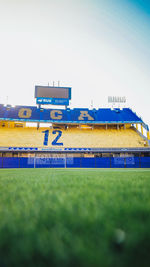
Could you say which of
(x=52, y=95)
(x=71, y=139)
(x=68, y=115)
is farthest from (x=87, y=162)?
(x=52, y=95)

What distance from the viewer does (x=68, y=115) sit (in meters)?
31.1

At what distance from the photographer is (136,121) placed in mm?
29719

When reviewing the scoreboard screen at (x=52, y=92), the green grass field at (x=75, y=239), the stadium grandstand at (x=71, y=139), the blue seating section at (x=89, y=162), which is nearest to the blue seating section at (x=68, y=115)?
the stadium grandstand at (x=71, y=139)

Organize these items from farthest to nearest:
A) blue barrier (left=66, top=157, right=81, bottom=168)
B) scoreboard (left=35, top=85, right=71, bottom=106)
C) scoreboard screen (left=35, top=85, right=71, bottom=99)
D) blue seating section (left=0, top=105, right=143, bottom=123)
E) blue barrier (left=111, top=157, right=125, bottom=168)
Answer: scoreboard screen (left=35, top=85, right=71, bottom=99), scoreboard (left=35, top=85, right=71, bottom=106), blue seating section (left=0, top=105, right=143, bottom=123), blue barrier (left=111, top=157, right=125, bottom=168), blue barrier (left=66, top=157, right=81, bottom=168)

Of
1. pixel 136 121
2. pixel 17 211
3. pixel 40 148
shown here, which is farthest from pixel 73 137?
pixel 17 211

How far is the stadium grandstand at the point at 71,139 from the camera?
2338 centimetres

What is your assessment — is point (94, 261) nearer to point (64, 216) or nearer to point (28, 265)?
point (28, 265)

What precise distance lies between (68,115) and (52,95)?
219 inches

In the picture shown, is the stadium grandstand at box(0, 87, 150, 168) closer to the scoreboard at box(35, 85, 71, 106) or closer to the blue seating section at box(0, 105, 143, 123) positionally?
the blue seating section at box(0, 105, 143, 123)

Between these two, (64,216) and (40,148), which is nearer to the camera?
(64,216)

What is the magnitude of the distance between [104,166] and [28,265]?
77.6ft

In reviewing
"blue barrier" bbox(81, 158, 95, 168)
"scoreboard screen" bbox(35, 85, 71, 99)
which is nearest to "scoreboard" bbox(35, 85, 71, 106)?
"scoreboard screen" bbox(35, 85, 71, 99)

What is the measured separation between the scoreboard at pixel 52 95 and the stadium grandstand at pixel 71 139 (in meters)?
1.66

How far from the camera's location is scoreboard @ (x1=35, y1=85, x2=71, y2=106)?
1283 inches
